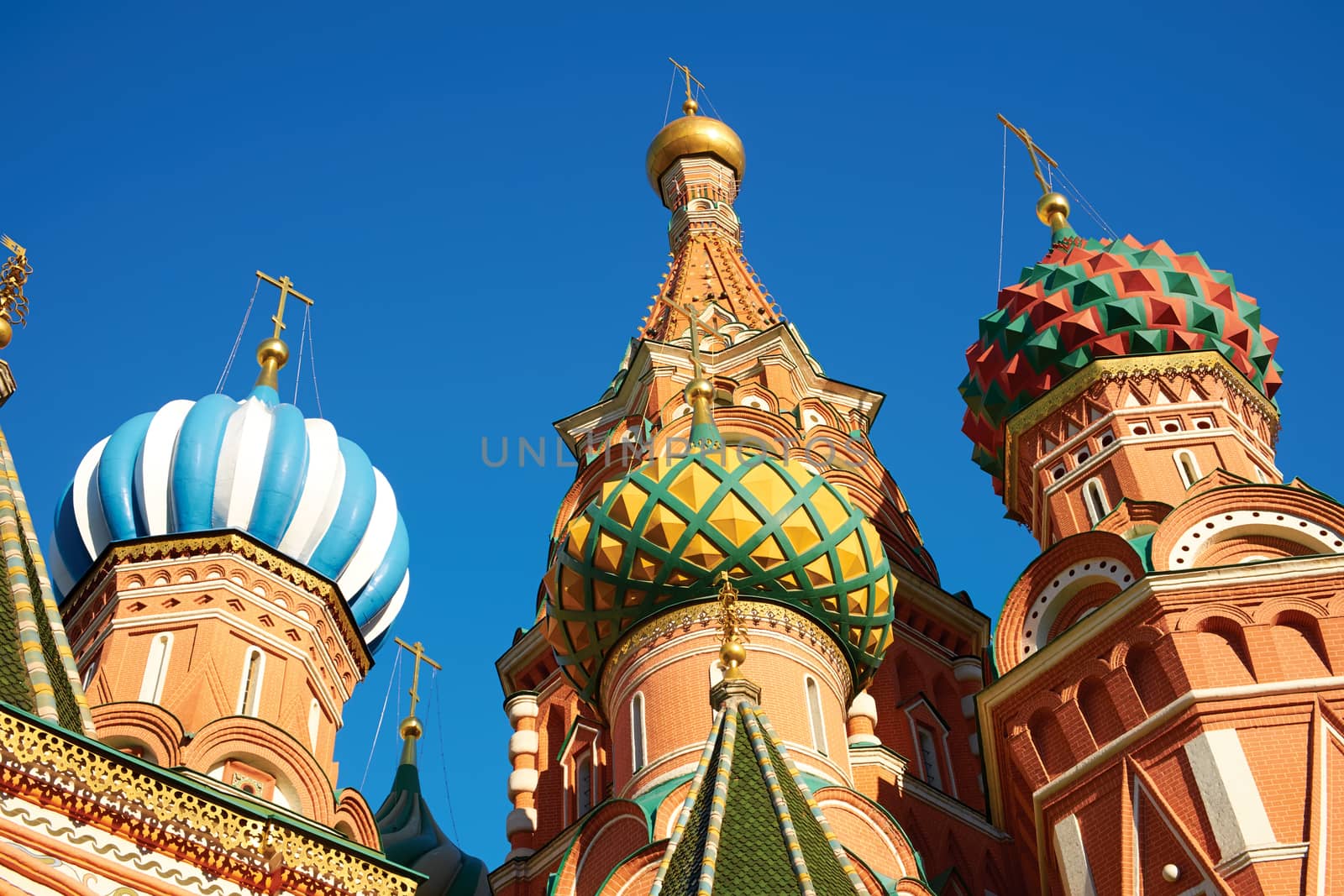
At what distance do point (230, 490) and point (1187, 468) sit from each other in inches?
304

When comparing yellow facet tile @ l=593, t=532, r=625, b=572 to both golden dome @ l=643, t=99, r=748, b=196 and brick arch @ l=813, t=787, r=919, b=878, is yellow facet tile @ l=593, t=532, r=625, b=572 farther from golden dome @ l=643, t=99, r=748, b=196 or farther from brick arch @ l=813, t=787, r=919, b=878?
golden dome @ l=643, t=99, r=748, b=196

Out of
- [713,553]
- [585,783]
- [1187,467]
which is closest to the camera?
[713,553]

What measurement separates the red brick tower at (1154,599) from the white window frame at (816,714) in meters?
1.22

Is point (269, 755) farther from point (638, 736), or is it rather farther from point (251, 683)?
point (638, 736)

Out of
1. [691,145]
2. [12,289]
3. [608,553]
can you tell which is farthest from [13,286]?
[691,145]

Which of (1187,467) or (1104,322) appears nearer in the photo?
(1187,467)

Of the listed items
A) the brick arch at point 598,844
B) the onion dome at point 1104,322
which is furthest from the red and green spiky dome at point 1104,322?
the brick arch at point 598,844

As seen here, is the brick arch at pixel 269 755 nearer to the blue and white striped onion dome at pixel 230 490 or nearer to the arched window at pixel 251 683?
the arched window at pixel 251 683

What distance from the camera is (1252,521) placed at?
→ 44.2ft

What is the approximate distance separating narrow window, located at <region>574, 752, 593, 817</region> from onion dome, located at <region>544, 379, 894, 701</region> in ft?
7.39

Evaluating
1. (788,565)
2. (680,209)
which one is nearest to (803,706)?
(788,565)

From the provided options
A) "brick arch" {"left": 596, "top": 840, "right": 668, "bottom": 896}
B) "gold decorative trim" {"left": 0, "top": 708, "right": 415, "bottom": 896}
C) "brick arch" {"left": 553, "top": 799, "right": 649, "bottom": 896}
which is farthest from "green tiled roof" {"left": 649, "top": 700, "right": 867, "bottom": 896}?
"brick arch" {"left": 553, "top": 799, "right": 649, "bottom": 896}

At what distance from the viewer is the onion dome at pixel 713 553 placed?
13.7 meters

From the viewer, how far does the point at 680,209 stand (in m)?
24.2
